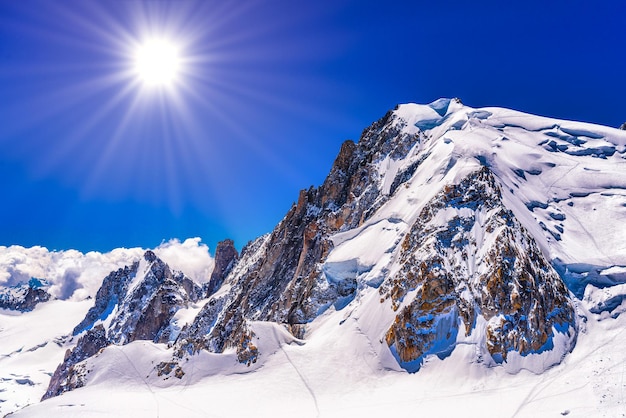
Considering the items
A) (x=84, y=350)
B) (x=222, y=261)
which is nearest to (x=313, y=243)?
(x=222, y=261)

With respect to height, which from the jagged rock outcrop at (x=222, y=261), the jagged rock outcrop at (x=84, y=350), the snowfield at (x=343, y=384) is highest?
the jagged rock outcrop at (x=222, y=261)

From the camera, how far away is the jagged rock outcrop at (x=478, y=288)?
3722 centimetres

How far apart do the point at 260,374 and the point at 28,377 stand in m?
216

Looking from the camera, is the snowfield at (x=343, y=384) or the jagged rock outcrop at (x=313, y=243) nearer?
the snowfield at (x=343, y=384)

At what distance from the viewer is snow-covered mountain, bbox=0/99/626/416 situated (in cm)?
3506

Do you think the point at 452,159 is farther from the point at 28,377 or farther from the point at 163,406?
the point at 28,377

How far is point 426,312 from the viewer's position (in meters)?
40.6

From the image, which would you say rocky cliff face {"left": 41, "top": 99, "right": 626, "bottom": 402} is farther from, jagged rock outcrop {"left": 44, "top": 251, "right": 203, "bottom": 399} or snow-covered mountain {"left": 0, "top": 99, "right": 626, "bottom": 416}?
jagged rock outcrop {"left": 44, "top": 251, "right": 203, "bottom": 399}

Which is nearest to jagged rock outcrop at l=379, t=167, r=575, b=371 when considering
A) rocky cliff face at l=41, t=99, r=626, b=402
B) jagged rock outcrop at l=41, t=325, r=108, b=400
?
rocky cliff face at l=41, t=99, r=626, b=402

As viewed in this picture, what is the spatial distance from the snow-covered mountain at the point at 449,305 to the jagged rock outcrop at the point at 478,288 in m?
0.14

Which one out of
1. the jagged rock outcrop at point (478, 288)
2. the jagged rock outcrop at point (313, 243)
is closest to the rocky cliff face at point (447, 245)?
the jagged rock outcrop at point (478, 288)

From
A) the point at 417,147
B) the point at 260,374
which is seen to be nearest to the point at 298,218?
the point at 417,147

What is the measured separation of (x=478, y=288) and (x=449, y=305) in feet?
11.4

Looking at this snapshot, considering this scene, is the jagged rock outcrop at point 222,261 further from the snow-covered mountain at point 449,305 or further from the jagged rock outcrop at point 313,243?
the snow-covered mountain at point 449,305
